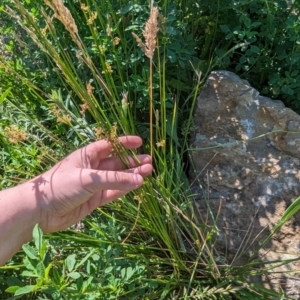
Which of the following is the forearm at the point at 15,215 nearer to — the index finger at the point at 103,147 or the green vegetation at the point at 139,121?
the green vegetation at the point at 139,121

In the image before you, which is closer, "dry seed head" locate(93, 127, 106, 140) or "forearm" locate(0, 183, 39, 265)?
"dry seed head" locate(93, 127, 106, 140)

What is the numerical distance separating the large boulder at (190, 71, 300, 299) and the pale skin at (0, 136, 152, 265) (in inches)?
18.8

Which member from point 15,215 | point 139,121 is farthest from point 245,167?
point 15,215

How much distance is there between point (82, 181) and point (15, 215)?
0.85 feet

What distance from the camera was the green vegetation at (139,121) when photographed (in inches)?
63.1

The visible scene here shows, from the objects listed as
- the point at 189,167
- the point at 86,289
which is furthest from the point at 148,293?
the point at 189,167

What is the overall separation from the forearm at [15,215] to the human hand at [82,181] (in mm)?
24

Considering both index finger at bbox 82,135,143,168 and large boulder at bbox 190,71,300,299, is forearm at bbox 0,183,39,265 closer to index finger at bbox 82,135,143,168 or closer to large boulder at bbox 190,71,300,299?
index finger at bbox 82,135,143,168

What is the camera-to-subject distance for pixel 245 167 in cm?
200

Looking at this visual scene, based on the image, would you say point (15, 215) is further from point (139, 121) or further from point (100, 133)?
point (139, 121)

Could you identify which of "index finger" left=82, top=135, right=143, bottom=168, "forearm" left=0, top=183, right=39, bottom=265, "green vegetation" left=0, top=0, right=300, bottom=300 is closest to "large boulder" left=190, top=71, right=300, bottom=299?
"green vegetation" left=0, top=0, right=300, bottom=300

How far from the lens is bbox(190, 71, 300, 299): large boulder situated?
76.5 inches

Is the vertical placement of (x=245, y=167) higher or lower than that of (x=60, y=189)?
lower

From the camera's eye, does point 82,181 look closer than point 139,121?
Yes
